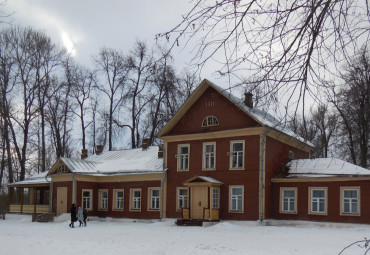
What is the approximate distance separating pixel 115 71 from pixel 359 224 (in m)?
29.6

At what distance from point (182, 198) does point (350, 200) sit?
32.9 feet

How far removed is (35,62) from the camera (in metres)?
40.3

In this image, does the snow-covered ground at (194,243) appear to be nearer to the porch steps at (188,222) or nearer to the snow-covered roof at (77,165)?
the porch steps at (188,222)

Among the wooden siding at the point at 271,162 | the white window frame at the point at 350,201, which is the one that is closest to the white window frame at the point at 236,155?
the wooden siding at the point at 271,162

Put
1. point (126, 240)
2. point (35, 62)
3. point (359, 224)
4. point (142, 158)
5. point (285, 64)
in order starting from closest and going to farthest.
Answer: point (285, 64) < point (126, 240) < point (359, 224) < point (142, 158) < point (35, 62)

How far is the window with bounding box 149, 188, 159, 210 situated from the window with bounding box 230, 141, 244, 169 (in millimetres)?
6139

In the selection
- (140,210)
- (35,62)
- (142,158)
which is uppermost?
(35,62)

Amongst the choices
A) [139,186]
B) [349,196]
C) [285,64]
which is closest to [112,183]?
[139,186]

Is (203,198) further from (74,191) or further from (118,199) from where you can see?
(74,191)

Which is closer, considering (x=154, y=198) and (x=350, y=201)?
(x=350, y=201)

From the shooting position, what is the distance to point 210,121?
90.0 ft

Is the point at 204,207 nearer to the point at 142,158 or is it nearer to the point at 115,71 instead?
the point at 142,158

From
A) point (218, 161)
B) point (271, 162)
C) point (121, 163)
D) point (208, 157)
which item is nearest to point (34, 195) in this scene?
point (121, 163)

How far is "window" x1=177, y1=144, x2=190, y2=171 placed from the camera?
93.3 ft
